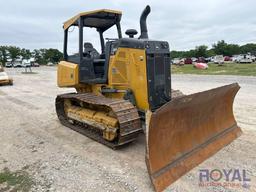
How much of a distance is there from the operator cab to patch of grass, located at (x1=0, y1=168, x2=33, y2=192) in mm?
2540

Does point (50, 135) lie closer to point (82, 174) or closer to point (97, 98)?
point (97, 98)

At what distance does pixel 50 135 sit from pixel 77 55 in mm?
2033

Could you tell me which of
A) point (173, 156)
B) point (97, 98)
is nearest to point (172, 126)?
point (173, 156)

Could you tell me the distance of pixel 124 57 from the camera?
512 cm

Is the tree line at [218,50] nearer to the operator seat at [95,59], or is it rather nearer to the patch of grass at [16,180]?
the operator seat at [95,59]

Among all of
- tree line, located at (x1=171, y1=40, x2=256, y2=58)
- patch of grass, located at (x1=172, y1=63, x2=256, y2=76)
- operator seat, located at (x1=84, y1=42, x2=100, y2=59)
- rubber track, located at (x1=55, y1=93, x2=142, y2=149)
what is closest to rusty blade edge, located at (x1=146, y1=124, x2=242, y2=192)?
rubber track, located at (x1=55, y1=93, x2=142, y2=149)

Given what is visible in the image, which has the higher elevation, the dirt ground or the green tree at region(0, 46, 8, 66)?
the green tree at region(0, 46, 8, 66)

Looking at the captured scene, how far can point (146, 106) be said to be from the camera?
4949 millimetres

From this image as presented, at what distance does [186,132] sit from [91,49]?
11.0 ft

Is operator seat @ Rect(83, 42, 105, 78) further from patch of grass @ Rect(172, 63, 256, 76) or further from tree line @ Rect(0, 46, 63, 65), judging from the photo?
tree line @ Rect(0, 46, 63, 65)

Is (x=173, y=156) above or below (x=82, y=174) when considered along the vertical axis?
above

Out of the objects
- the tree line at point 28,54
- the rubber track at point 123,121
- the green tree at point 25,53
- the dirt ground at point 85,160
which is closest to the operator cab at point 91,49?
the rubber track at point 123,121

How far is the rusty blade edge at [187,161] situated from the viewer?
353 cm

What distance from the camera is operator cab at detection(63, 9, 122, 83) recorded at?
5.91 m
